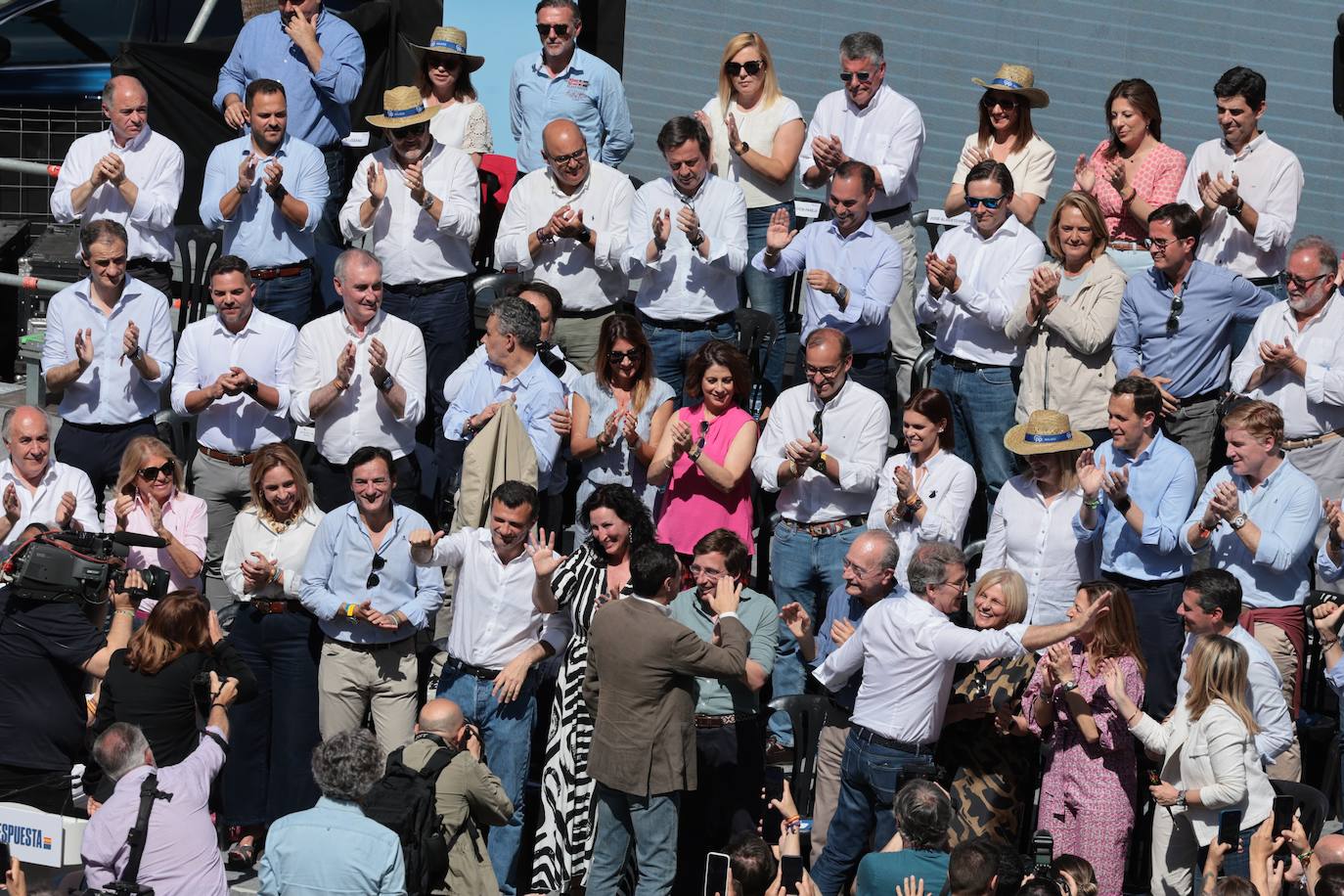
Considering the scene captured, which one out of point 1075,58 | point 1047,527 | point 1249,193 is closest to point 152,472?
point 1047,527

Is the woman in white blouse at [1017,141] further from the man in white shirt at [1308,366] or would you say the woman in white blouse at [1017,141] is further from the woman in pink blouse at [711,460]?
the woman in pink blouse at [711,460]

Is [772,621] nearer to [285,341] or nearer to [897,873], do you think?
[897,873]

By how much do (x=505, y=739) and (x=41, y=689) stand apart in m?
2.34

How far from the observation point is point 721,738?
340 inches

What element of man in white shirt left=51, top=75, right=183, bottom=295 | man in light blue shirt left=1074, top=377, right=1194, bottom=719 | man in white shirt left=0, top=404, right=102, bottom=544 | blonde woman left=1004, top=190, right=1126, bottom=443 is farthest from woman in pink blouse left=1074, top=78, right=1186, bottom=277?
man in white shirt left=0, top=404, right=102, bottom=544

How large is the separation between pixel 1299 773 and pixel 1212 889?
8.67 ft

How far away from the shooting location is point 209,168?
1167cm

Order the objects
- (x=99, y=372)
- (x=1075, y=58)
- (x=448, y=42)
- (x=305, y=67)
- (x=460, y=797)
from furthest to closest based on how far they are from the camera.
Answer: (x=1075, y=58), (x=305, y=67), (x=448, y=42), (x=99, y=372), (x=460, y=797)

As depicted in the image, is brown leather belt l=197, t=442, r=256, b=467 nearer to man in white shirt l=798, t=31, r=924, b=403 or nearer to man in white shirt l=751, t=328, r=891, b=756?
man in white shirt l=751, t=328, r=891, b=756

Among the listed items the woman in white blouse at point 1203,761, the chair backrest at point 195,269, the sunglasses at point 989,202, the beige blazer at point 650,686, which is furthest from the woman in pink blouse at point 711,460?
the chair backrest at point 195,269

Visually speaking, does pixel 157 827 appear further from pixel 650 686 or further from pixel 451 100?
pixel 451 100

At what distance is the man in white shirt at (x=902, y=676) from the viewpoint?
8.25 m

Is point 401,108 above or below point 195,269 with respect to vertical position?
above

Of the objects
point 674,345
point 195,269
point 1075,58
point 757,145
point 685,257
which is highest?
point 1075,58
